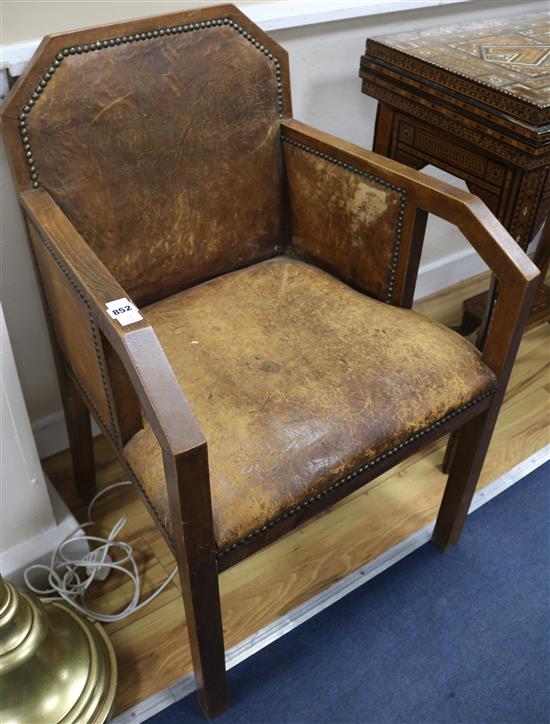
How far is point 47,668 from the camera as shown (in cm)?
107

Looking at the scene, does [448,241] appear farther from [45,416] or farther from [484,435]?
[45,416]

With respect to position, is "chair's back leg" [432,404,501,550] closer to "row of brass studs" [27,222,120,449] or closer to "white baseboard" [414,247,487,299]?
"row of brass studs" [27,222,120,449]

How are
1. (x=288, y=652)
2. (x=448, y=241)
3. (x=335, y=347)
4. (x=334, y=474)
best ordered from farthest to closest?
(x=448, y=241), (x=288, y=652), (x=335, y=347), (x=334, y=474)

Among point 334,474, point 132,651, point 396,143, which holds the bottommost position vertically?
point 132,651

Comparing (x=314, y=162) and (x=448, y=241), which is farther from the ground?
(x=314, y=162)

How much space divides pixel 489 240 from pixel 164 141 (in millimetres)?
532

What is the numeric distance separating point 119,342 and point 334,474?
35 centimetres

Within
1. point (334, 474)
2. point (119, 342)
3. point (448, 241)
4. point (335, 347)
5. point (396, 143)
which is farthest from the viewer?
point (448, 241)

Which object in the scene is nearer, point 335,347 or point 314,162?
point 335,347

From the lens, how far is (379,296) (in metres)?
1.24

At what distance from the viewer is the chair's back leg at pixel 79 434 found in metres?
1.29

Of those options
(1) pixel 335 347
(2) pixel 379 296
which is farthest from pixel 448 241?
(1) pixel 335 347

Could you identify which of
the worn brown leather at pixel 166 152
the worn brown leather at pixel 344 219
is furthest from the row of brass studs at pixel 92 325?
the worn brown leather at pixel 344 219

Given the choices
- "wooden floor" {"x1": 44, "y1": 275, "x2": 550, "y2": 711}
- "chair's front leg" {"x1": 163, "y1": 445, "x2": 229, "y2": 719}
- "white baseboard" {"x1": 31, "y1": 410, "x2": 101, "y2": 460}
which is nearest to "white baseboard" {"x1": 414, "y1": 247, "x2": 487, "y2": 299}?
"wooden floor" {"x1": 44, "y1": 275, "x2": 550, "y2": 711}
